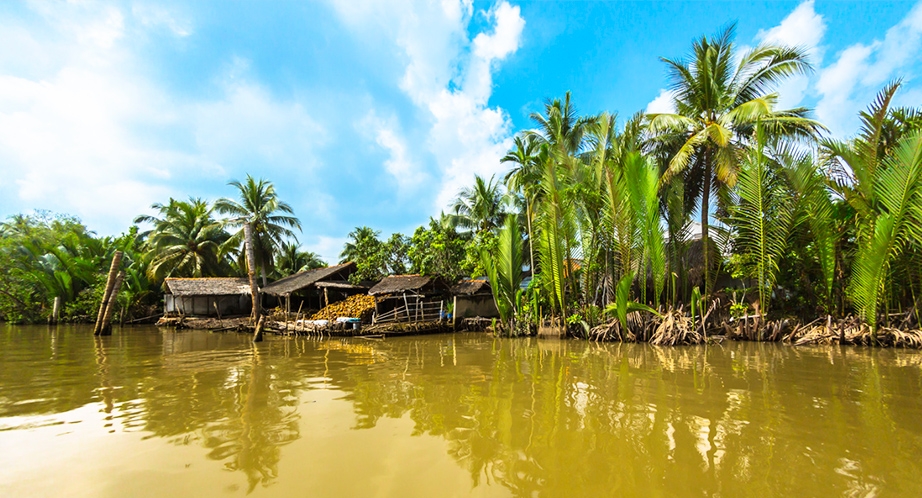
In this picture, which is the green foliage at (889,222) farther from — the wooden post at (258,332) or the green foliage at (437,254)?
the wooden post at (258,332)

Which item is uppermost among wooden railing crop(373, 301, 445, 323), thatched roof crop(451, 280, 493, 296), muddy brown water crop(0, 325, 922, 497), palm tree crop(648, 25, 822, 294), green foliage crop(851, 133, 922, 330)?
palm tree crop(648, 25, 822, 294)

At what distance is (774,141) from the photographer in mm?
12391

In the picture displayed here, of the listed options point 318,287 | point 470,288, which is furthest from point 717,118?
point 318,287

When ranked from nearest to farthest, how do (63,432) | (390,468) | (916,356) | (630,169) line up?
(390,468)
(63,432)
(916,356)
(630,169)

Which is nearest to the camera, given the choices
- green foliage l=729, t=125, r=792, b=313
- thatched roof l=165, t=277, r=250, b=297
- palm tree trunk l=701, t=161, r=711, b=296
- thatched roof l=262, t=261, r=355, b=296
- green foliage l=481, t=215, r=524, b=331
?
green foliage l=729, t=125, r=792, b=313

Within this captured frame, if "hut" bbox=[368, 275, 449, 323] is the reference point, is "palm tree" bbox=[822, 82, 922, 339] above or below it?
above

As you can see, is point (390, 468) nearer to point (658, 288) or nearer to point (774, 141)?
point (658, 288)

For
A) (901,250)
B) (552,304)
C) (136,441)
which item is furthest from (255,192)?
(901,250)

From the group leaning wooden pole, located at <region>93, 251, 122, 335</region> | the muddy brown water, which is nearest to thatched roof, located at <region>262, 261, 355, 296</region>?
leaning wooden pole, located at <region>93, 251, 122, 335</region>

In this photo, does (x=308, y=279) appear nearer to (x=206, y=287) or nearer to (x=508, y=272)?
(x=206, y=287)

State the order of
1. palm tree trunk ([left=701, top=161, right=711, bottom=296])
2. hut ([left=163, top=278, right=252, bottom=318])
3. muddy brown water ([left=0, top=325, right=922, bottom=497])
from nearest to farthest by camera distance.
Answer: muddy brown water ([left=0, top=325, right=922, bottom=497]), palm tree trunk ([left=701, top=161, right=711, bottom=296]), hut ([left=163, top=278, right=252, bottom=318])

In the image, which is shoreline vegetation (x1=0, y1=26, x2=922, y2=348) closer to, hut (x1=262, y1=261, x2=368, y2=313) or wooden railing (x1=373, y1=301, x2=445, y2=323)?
wooden railing (x1=373, y1=301, x2=445, y2=323)

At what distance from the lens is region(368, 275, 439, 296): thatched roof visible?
1944 centimetres

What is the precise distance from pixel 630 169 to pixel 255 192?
2447cm
